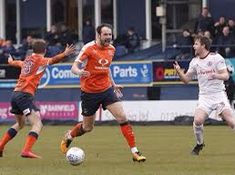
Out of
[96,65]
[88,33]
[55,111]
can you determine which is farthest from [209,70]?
[88,33]

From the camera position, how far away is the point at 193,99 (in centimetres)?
2802

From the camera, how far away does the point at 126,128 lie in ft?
48.2

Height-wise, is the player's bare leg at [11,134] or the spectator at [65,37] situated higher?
the spectator at [65,37]

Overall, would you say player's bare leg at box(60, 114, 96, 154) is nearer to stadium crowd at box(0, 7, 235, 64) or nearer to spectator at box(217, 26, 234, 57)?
stadium crowd at box(0, 7, 235, 64)

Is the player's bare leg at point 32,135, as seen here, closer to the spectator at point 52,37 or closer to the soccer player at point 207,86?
the soccer player at point 207,86

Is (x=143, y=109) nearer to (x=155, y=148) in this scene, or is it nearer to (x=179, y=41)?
(x=179, y=41)

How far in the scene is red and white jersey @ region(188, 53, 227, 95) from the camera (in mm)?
15750

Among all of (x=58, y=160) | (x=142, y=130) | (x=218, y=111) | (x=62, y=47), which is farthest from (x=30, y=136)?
(x=62, y=47)

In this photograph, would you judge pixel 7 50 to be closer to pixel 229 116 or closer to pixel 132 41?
pixel 132 41

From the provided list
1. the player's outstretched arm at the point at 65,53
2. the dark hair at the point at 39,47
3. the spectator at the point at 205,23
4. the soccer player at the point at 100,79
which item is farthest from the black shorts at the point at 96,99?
the spectator at the point at 205,23

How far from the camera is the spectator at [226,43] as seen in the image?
29.8 m

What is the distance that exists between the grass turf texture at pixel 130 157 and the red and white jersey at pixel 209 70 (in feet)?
3.96

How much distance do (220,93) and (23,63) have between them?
3.59 metres

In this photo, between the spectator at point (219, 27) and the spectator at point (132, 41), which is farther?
the spectator at point (132, 41)
